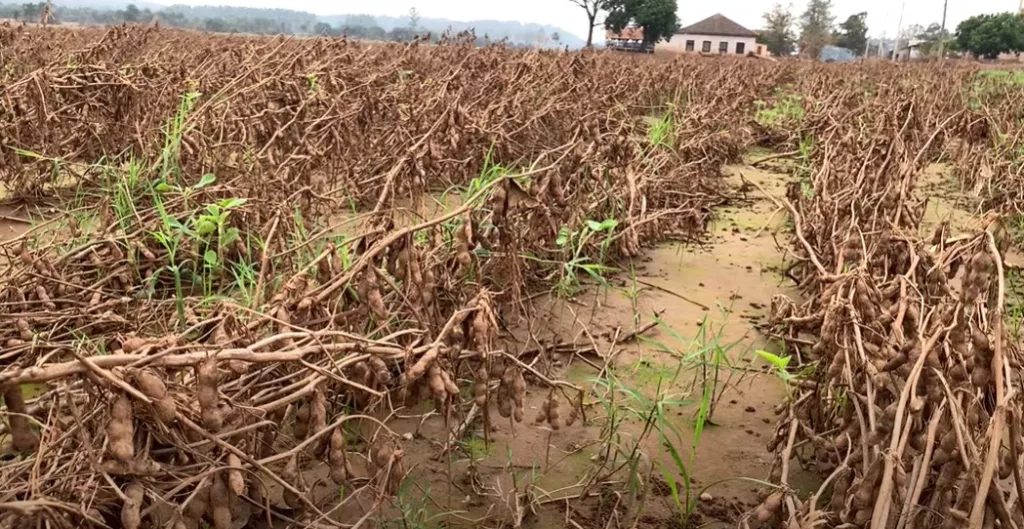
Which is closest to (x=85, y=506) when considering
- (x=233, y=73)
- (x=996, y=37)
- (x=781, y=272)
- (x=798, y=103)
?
(x=781, y=272)

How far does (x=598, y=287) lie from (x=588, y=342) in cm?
53

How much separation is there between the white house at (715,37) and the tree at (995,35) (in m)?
19.2

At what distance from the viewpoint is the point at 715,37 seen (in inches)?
2618

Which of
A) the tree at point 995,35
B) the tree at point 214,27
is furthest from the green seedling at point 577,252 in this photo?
the tree at point 995,35

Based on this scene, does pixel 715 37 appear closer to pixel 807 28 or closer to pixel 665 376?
pixel 807 28

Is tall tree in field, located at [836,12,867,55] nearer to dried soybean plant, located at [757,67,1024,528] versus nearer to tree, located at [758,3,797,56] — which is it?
tree, located at [758,3,797,56]

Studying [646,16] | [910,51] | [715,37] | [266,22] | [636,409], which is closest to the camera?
[636,409]

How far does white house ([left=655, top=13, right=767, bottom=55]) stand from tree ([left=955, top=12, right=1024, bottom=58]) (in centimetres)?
1918

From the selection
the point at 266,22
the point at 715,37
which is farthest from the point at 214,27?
the point at 715,37

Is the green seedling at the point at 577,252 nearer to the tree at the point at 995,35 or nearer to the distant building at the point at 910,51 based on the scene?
the distant building at the point at 910,51

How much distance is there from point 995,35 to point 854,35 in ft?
81.7

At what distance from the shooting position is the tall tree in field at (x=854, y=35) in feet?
223

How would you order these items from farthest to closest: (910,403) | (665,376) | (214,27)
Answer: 1. (214,27)
2. (665,376)
3. (910,403)

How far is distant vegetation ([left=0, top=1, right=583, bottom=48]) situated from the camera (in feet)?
33.1
